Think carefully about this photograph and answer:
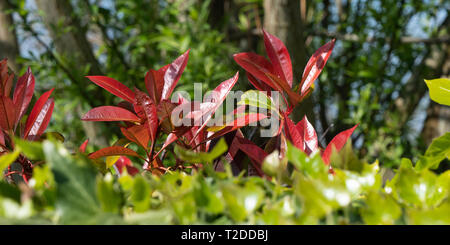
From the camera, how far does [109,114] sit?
0.55 metres

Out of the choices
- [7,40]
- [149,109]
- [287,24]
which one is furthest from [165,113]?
[7,40]

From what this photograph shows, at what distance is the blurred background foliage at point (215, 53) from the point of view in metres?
1.60

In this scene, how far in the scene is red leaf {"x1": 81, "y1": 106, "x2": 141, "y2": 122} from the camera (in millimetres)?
543

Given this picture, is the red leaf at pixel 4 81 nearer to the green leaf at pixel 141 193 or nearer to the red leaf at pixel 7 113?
the red leaf at pixel 7 113

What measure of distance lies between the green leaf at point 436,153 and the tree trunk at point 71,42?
1413 millimetres

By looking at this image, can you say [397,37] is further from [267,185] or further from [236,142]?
[267,185]

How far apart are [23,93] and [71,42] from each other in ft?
4.31

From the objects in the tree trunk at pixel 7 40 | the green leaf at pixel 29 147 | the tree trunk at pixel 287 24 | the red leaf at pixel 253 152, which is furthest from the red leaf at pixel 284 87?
the tree trunk at pixel 7 40

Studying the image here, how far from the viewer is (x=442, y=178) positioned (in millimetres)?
377

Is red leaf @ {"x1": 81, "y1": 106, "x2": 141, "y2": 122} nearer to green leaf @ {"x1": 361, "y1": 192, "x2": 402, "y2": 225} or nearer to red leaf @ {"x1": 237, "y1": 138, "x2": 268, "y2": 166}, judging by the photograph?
red leaf @ {"x1": 237, "y1": 138, "x2": 268, "y2": 166}

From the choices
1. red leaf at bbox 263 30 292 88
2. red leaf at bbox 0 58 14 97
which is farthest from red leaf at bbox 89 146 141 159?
red leaf at bbox 263 30 292 88
